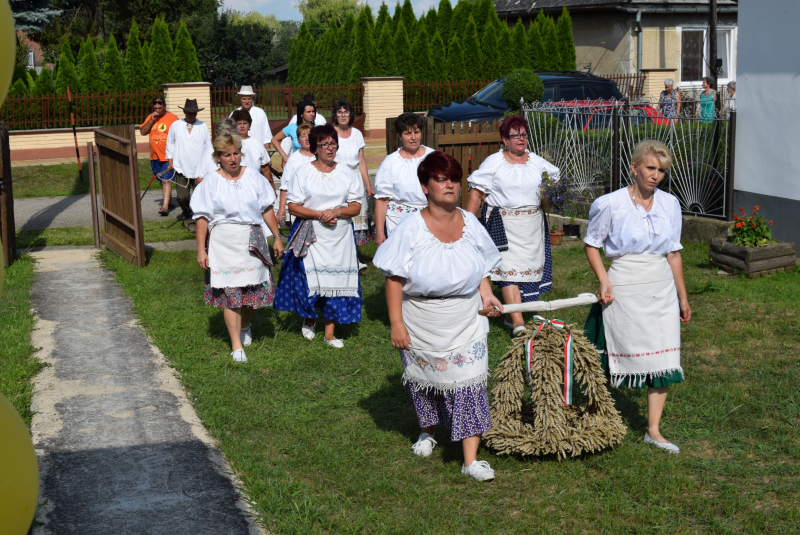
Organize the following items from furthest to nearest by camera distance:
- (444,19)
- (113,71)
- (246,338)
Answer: (444,19) < (113,71) < (246,338)

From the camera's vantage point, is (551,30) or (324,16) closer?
(551,30)

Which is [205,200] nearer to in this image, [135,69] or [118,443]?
[118,443]

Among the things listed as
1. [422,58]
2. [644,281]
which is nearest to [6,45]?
[644,281]

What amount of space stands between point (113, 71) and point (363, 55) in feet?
23.8

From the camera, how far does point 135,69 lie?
77.8 feet

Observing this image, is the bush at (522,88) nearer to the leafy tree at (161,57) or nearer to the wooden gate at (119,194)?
the wooden gate at (119,194)

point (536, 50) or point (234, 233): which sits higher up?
point (536, 50)

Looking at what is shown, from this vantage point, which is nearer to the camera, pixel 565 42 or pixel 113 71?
pixel 113 71

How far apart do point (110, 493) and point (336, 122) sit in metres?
5.60

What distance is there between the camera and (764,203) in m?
9.65

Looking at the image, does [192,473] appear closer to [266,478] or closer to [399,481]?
[266,478]

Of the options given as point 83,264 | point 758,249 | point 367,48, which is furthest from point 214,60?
point 758,249

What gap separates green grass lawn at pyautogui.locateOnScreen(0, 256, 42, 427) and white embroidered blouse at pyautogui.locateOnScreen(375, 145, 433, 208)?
3089 mm

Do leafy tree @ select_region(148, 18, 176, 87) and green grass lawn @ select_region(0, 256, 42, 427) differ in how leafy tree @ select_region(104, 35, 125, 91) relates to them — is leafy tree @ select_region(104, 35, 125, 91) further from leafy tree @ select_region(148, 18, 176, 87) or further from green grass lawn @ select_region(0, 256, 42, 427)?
green grass lawn @ select_region(0, 256, 42, 427)
